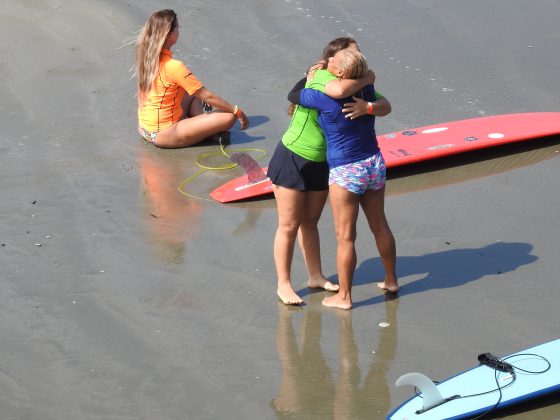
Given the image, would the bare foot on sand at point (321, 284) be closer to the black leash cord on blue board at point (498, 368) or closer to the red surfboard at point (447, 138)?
the black leash cord on blue board at point (498, 368)

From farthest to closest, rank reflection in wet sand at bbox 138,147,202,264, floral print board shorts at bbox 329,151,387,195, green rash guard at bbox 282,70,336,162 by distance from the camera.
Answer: reflection in wet sand at bbox 138,147,202,264 → green rash guard at bbox 282,70,336,162 → floral print board shorts at bbox 329,151,387,195

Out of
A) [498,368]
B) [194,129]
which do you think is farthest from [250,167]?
[498,368]

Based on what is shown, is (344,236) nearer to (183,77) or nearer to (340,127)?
(340,127)

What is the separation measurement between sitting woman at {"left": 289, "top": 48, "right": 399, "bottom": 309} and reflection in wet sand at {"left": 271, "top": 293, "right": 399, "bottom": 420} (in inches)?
16.0

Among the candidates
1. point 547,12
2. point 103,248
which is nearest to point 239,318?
point 103,248

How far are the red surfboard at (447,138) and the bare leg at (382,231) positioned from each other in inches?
69.9

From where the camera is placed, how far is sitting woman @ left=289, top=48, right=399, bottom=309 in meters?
5.50

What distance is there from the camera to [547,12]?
1128 centimetres

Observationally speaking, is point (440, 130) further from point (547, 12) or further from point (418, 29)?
point (547, 12)

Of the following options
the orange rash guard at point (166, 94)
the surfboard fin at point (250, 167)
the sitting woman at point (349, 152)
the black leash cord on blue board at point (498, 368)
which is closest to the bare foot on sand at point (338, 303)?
the sitting woman at point (349, 152)

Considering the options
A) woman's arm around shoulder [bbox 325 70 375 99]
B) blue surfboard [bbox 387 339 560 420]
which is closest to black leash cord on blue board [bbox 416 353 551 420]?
blue surfboard [bbox 387 339 560 420]

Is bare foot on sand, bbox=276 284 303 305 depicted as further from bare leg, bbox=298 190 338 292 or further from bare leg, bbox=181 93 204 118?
bare leg, bbox=181 93 204 118

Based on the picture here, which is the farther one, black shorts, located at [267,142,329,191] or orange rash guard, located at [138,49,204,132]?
orange rash guard, located at [138,49,204,132]

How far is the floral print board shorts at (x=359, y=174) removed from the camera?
556 centimetres
